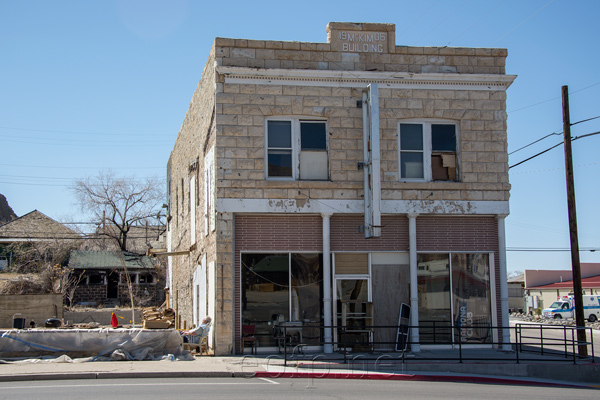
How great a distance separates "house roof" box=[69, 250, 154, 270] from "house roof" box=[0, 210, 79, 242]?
6165 millimetres

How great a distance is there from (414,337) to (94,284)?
3368 centimetres

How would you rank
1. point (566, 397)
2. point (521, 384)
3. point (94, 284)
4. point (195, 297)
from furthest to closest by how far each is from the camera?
point (94, 284)
point (195, 297)
point (521, 384)
point (566, 397)

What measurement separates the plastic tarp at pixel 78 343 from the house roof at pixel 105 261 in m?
29.1

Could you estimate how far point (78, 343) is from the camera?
16.0m

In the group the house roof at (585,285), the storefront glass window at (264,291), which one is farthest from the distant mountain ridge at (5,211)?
the storefront glass window at (264,291)

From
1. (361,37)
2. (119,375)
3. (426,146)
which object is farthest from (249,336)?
(361,37)

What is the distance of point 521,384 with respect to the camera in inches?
550

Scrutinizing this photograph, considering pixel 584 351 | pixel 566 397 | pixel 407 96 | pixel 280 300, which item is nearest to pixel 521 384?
pixel 566 397

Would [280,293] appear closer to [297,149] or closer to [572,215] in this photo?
[297,149]

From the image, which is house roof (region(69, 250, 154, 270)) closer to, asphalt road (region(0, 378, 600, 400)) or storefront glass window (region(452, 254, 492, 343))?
storefront glass window (region(452, 254, 492, 343))

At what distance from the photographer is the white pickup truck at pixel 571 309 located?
4822cm

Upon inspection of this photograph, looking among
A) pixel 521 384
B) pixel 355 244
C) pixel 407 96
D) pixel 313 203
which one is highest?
pixel 407 96

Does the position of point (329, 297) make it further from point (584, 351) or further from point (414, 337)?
point (584, 351)

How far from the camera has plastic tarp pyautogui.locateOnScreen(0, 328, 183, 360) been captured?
15.9 meters
